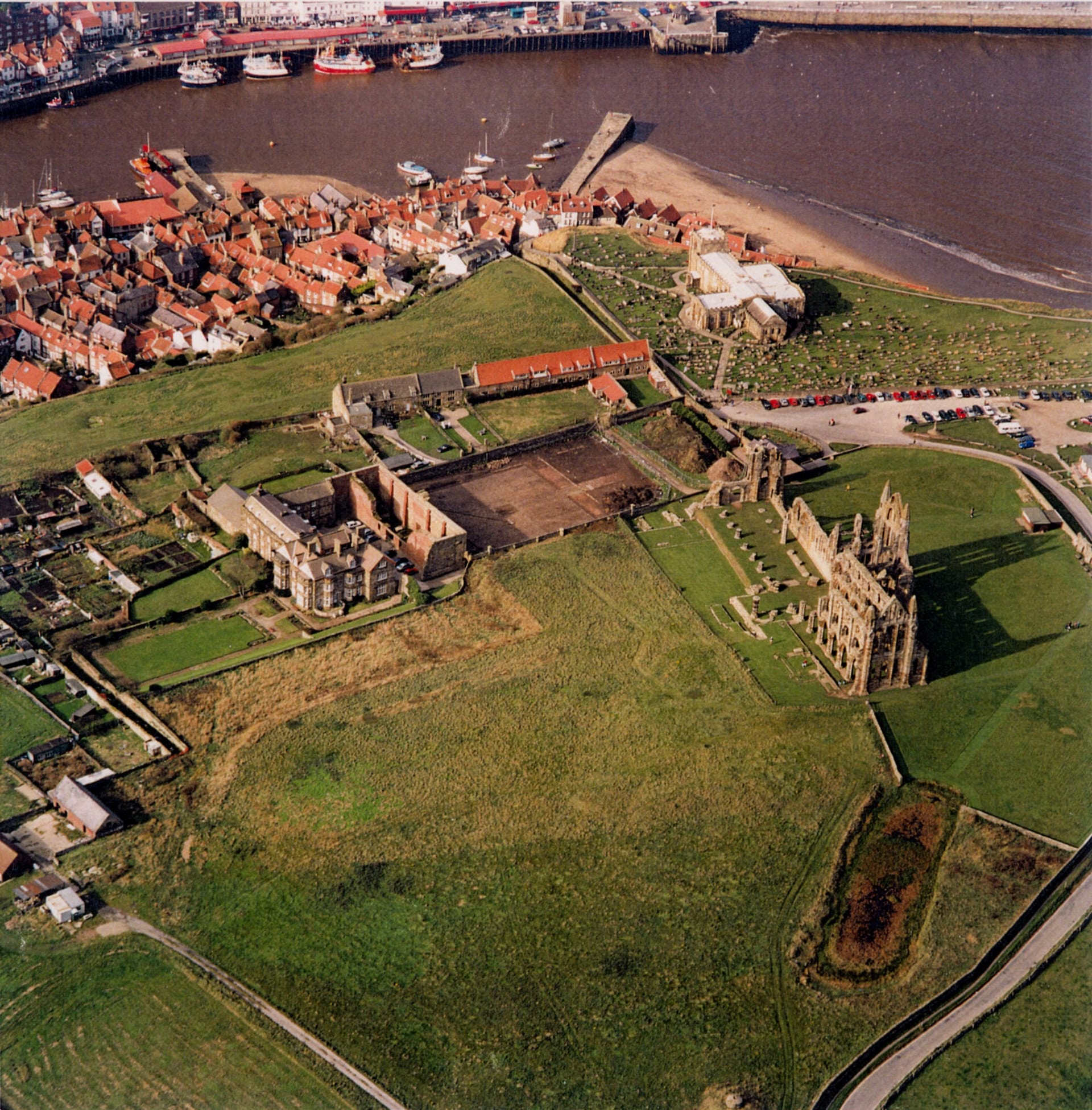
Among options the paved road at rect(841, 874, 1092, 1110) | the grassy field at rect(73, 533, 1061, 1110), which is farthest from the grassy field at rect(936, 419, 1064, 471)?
the paved road at rect(841, 874, 1092, 1110)

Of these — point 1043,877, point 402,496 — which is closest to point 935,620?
point 1043,877

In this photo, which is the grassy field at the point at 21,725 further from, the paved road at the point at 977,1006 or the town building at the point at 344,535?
the paved road at the point at 977,1006

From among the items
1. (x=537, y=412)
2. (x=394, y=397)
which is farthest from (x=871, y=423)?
(x=394, y=397)

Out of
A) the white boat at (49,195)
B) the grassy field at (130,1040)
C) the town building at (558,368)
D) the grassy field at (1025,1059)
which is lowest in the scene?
the grassy field at (1025,1059)

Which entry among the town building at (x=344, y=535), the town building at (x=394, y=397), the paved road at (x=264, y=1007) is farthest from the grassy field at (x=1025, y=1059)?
the town building at (x=394, y=397)

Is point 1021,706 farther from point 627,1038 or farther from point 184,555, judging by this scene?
point 184,555

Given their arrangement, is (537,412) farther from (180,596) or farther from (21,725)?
(21,725)
